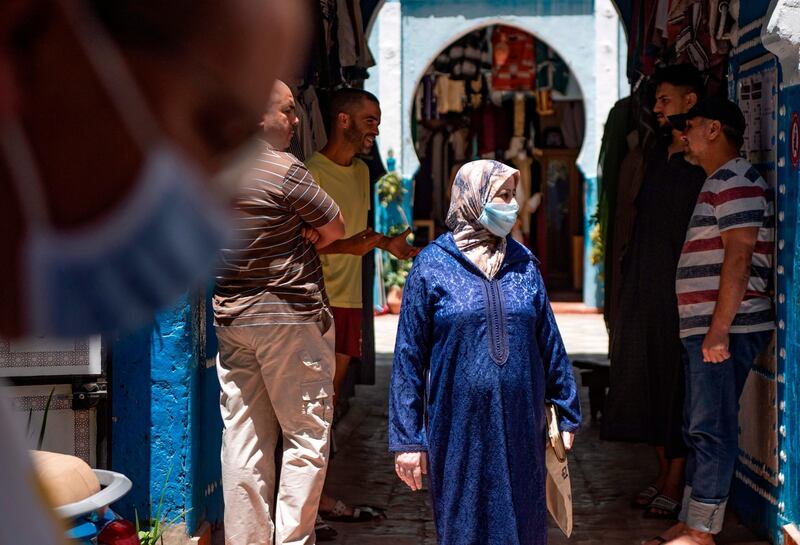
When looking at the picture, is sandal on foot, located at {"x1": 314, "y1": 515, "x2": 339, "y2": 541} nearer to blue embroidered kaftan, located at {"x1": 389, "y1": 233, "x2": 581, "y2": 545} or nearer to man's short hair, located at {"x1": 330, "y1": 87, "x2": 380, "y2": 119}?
blue embroidered kaftan, located at {"x1": 389, "y1": 233, "x2": 581, "y2": 545}

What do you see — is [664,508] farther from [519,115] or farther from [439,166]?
[439,166]

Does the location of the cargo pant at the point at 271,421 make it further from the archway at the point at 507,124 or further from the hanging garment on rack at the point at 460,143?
the hanging garment on rack at the point at 460,143

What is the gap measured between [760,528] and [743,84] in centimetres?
198

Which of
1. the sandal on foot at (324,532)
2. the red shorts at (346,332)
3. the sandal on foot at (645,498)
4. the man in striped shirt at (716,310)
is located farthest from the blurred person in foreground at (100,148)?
the sandal on foot at (645,498)

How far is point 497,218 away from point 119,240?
3115 mm

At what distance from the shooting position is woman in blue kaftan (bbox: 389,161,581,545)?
375cm

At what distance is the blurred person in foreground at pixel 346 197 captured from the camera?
5758 mm

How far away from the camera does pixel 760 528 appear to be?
520cm

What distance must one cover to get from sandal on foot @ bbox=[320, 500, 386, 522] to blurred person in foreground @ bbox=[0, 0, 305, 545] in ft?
16.2

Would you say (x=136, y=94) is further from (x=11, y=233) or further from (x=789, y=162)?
(x=789, y=162)

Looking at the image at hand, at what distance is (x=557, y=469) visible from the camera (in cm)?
389

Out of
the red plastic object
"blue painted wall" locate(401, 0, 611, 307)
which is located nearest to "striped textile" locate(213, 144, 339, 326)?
the red plastic object

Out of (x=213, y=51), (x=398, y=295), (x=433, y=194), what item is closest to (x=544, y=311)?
(x=213, y=51)

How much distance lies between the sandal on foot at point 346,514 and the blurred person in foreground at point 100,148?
194 inches
